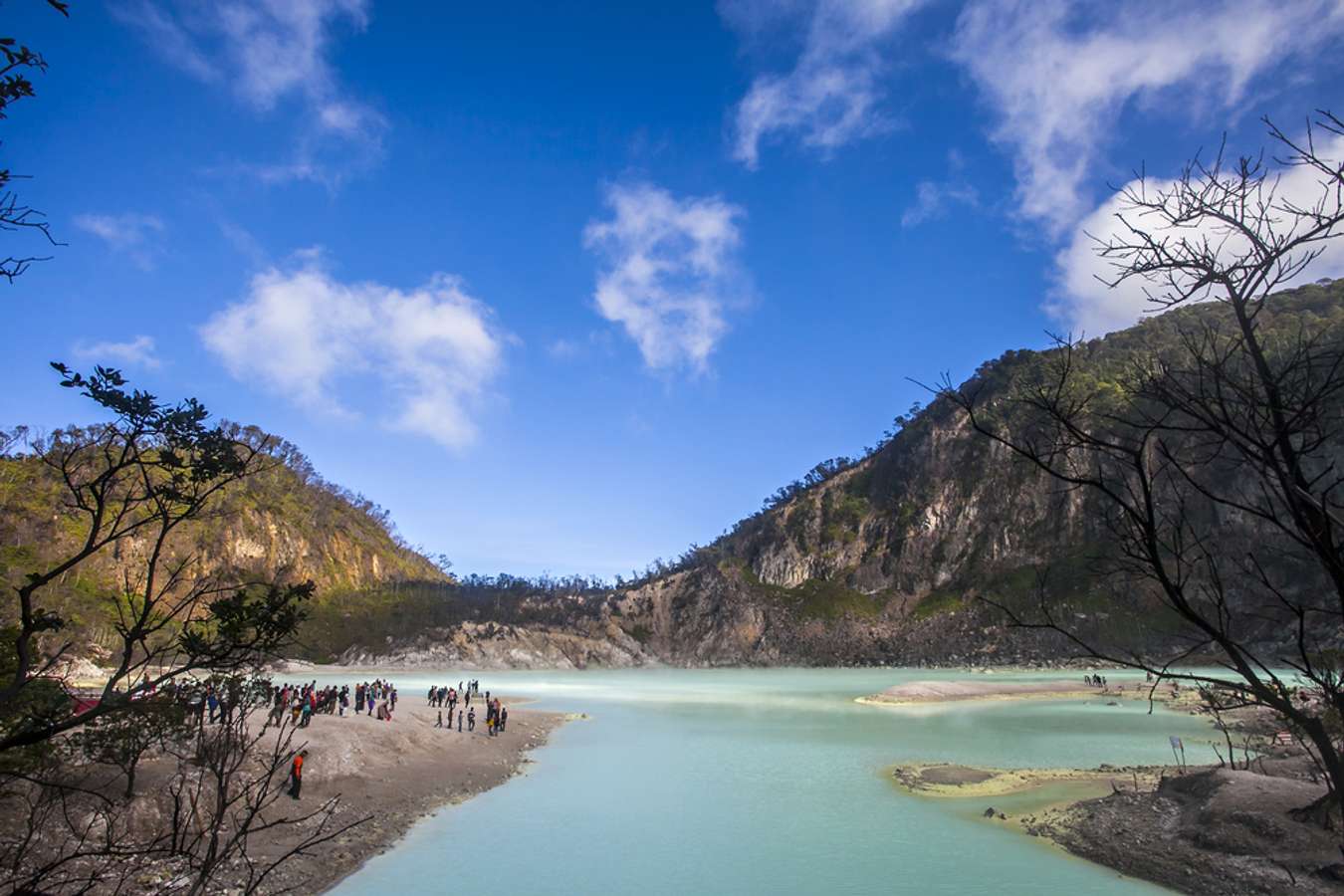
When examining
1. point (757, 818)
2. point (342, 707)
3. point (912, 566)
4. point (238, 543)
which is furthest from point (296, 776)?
point (912, 566)

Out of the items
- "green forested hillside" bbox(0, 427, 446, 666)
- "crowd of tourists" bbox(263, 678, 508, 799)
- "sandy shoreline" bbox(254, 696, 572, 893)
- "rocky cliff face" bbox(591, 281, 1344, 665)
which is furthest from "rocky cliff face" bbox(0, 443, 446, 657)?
"rocky cliff face" bbox(591, 281, 1344, 665)

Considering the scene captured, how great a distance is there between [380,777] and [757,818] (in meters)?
13.8

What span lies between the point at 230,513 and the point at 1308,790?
13333 cm

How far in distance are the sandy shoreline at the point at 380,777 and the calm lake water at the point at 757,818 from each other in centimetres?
78

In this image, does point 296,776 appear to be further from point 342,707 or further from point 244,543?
point 244,543

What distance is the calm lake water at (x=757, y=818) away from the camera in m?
17.7

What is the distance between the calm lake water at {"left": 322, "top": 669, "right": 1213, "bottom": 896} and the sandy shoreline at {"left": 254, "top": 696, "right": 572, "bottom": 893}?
78 cm

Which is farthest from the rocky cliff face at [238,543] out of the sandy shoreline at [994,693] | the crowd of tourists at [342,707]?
the sandy shoreline at [994,693]

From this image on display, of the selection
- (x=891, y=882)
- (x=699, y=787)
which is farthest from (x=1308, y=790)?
(x=699, y=787)

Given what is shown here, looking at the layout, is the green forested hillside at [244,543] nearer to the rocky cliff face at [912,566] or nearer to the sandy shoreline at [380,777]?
the sandy shoreline at [380,777]

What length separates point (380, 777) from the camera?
2658cm

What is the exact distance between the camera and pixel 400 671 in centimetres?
10869

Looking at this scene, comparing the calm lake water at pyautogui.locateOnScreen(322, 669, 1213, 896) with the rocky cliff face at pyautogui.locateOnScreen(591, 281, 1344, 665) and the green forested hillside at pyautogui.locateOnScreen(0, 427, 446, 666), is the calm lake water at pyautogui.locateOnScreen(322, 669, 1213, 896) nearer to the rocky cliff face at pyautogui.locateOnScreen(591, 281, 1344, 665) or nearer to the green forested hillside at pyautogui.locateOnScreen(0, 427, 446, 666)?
the green forested hillside at pyautogui.locateOnScreen(0, 427, 446, 666)

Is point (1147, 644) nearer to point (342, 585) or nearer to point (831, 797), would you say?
point (831, 797)
